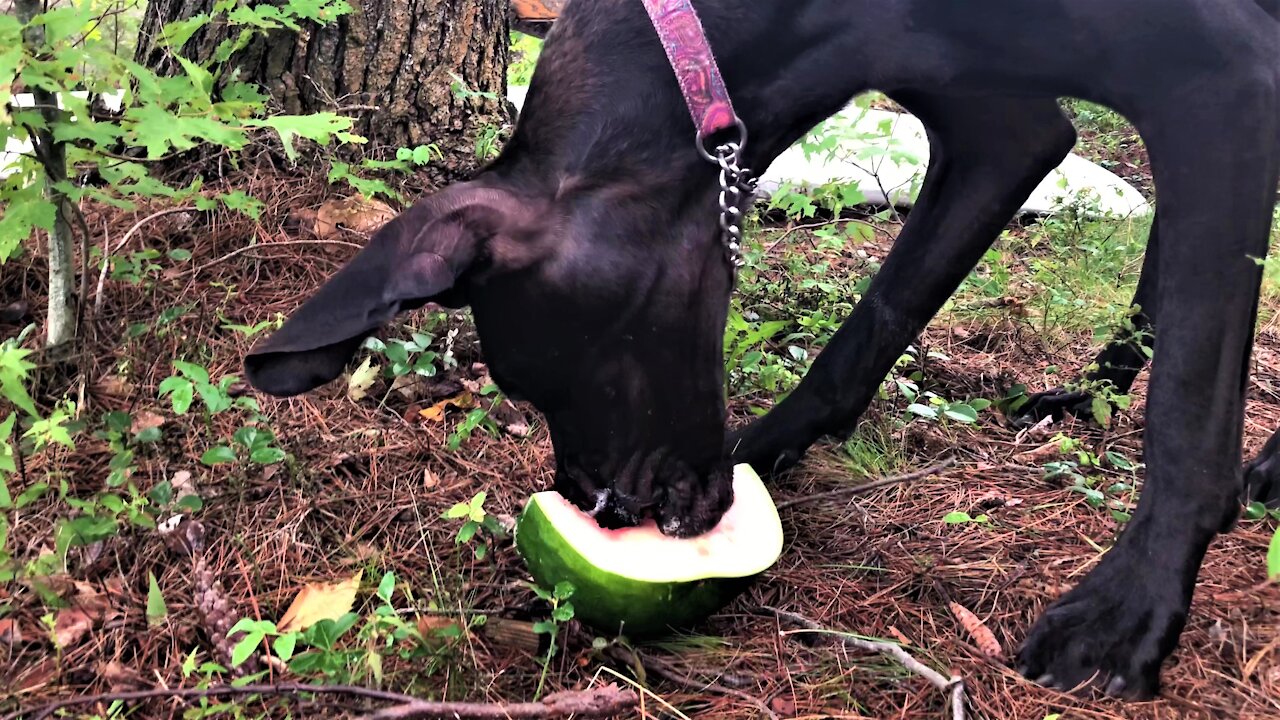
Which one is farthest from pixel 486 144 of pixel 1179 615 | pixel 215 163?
pixel 1179 615

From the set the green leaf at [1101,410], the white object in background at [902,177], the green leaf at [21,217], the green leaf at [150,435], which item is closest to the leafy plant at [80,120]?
the green leaf at [21,217]

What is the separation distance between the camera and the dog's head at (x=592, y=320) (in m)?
1.98

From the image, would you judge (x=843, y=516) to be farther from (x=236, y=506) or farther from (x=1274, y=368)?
(x=1274, y=368)

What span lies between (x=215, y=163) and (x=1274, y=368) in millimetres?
4110

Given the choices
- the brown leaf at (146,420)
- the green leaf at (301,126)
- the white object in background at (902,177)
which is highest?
the green leaf at (301,126)

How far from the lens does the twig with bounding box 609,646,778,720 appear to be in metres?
1.85

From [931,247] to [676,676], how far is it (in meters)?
1.57

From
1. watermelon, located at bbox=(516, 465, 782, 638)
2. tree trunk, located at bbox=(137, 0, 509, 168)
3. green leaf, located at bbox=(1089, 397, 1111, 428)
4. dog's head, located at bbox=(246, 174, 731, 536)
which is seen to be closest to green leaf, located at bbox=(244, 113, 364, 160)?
dog's head, located at bbox=(246, 174, 731, 536)

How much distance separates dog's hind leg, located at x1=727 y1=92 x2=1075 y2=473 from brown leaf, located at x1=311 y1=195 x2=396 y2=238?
1620 mm

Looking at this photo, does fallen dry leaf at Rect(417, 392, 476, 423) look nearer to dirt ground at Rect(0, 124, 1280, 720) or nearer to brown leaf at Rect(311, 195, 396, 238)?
dirt ground at Rect(0, 124, 1280, 720)

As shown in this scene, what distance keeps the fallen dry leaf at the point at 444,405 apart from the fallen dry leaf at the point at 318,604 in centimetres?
77

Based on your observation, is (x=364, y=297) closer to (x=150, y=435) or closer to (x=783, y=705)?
(x=150, y=435)

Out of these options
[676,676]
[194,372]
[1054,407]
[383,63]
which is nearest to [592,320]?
[676,676]

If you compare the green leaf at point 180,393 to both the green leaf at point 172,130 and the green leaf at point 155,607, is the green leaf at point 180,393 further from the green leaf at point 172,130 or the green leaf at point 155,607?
the green leaf at point 172,130
